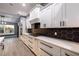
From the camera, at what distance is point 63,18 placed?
1888 millimetres

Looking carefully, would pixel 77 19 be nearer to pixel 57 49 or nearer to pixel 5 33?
pixel 57 49

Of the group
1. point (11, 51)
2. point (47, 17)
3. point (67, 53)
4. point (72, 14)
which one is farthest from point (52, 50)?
point (11, 51)

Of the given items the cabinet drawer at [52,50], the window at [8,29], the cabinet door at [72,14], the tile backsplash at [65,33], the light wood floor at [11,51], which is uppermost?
the cabinet door at [72,14]

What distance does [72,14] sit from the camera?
1612 millimetres

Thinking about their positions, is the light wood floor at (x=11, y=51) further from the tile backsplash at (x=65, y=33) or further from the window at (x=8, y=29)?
the tile backsplash at (x=65, y=33)

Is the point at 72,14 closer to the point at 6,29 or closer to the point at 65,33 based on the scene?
the point at 65,33

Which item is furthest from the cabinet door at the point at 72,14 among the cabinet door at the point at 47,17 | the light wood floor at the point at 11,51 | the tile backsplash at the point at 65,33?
the light wood floor at the point at 11,51

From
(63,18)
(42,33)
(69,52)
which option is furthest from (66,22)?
(42,33)

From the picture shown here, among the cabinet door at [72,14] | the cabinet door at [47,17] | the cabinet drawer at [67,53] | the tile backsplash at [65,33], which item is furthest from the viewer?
the cabinet door at [47,17]

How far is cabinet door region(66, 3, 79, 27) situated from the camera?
1509 mm

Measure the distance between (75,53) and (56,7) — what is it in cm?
142

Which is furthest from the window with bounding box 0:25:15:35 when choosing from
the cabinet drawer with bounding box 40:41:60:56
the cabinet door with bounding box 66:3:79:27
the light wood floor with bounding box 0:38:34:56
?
the cabinet door with bounding box 66:3:79:27

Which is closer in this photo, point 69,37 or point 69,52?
point 69,52

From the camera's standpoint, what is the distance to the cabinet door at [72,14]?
151 centimetres
